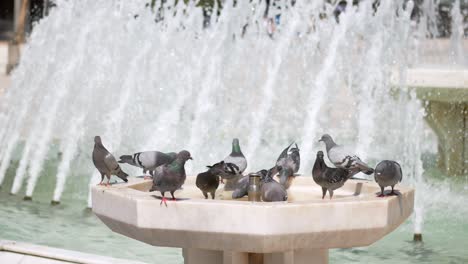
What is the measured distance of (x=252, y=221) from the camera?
368 cm

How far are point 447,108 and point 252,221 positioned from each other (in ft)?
20.8

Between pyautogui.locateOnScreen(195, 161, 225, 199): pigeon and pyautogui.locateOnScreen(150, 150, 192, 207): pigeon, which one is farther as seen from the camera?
pyautogui.locateOnScreen(195, 161, 225, 199): pigeon

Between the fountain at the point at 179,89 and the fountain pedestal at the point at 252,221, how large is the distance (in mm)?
4655

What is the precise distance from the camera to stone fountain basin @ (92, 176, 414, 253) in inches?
145

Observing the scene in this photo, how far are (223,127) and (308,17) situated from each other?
181cm

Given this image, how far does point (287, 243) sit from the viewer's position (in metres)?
3.75

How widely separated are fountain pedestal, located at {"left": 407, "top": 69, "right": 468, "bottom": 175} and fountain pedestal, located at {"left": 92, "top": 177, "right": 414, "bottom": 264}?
5.19 metres

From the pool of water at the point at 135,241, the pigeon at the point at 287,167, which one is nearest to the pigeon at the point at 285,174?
the pigeon at the point at 287,167

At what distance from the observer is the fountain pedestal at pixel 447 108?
909 centimetres

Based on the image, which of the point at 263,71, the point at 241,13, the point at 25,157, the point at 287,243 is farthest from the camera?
the point at 263,71

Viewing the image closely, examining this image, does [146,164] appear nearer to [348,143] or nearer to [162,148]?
[162,148]

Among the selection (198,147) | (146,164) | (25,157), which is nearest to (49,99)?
(25,157)

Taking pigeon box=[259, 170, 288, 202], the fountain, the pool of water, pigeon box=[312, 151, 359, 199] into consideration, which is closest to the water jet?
the pool of water

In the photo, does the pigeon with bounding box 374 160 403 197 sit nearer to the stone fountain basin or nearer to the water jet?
the stone fountain basin
